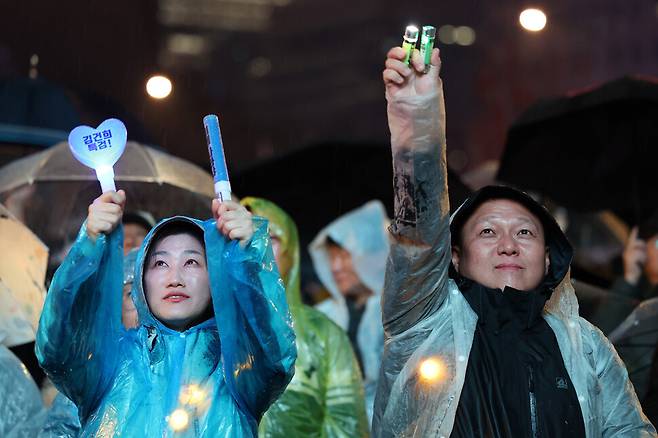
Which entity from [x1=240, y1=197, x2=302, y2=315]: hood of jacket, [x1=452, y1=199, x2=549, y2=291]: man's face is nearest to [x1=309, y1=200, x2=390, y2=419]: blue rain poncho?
[x1=240, y1=197, x2=302, y2=315]: hood of jacket

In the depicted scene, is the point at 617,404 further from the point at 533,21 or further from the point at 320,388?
the point at 533,21

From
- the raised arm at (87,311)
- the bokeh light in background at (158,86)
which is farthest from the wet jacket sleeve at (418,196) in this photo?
the bokeh light in background at (158,86)

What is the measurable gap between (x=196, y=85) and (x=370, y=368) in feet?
17.2

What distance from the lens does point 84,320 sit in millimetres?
4016

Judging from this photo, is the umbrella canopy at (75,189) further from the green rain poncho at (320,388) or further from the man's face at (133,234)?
the green rain poncho at (320,388)

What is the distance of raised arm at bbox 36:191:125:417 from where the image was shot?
154 inches

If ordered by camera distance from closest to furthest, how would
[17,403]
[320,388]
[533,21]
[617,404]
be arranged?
1. [617,404]
2. [17,403]
3. [320,388]
4. [533,21]

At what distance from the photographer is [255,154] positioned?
12555mm

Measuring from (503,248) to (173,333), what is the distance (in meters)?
1.07

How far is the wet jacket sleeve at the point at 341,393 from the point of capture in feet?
19.5

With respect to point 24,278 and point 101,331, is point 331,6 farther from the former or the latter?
point 101,331

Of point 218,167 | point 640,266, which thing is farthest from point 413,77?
point 640,266

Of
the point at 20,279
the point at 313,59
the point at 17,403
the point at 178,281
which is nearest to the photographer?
the point at 178,281

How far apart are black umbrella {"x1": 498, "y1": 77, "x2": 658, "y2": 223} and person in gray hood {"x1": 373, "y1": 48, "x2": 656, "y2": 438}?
13.5ft
